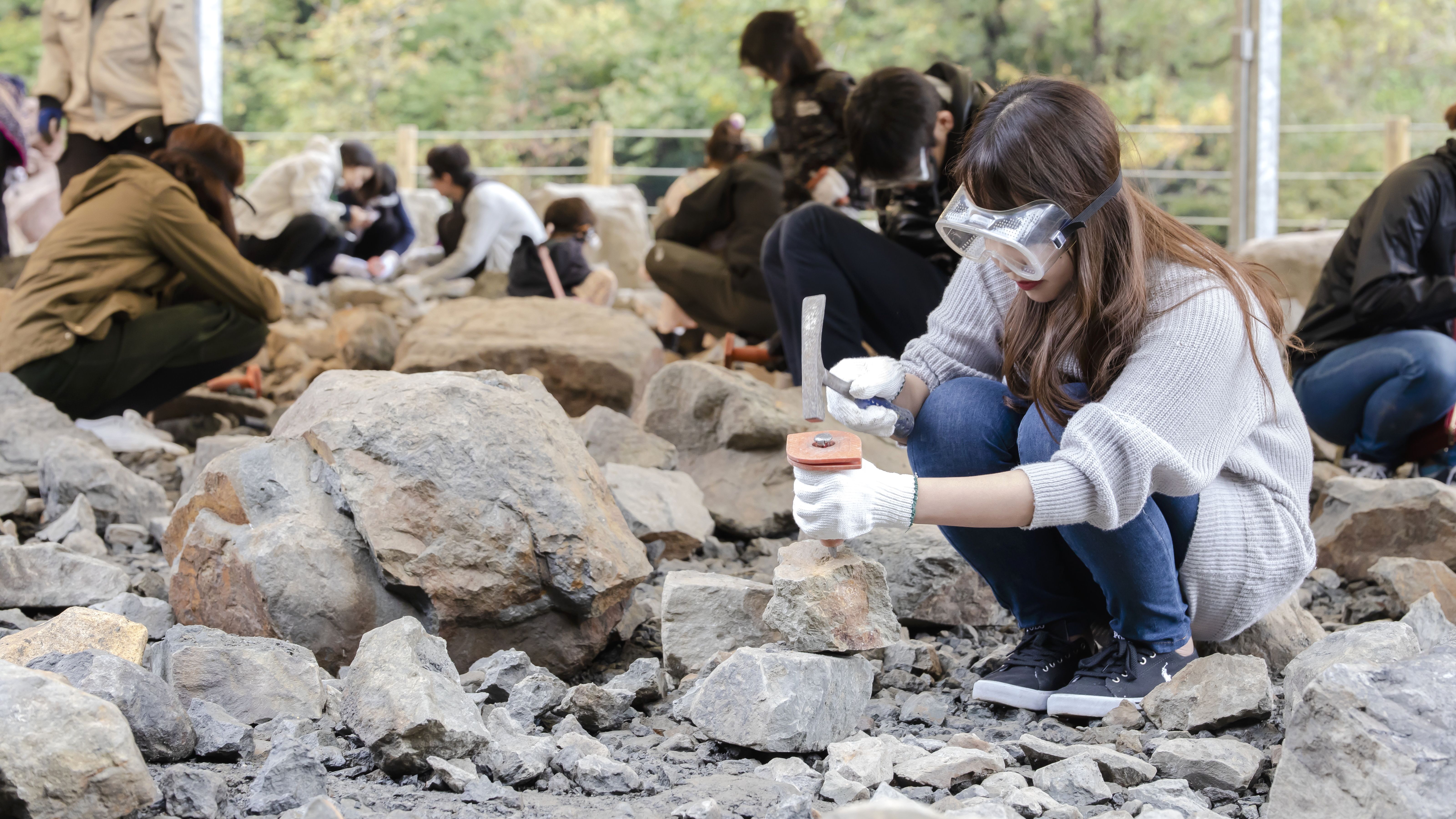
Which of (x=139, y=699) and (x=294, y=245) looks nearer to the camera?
(x=139, y=699)

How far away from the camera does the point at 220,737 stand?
1393mm

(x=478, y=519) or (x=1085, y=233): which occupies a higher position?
(x=1085, y=233)

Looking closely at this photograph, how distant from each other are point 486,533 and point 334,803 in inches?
23.3

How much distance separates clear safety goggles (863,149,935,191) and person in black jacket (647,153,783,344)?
3.95 ft

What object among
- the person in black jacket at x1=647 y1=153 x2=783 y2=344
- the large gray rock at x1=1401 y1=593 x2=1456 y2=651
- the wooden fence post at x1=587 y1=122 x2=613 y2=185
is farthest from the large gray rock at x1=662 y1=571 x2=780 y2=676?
the wooden fence post at x1=587 y1=122 x2=613 y2=185

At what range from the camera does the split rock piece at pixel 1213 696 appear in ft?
4.94

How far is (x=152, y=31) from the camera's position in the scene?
4297 mm

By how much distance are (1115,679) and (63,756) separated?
4.12ft

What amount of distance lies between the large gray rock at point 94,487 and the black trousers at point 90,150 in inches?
80.9

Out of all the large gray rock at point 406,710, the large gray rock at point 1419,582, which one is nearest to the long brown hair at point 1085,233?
the large gray rock at point 1419,582

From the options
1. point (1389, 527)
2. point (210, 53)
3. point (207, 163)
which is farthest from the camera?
point (210, 53)

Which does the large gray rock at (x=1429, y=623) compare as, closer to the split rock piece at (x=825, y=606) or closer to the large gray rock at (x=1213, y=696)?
the large gray rock at (x=1213, y=696)

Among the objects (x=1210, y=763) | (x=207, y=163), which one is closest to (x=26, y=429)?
(x=207, y=163)

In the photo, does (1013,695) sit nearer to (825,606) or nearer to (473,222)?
(825,606)
